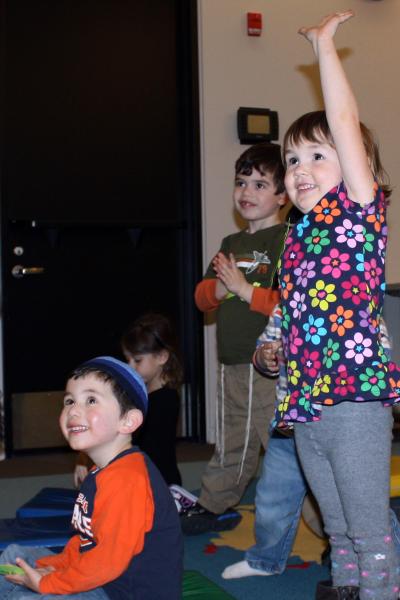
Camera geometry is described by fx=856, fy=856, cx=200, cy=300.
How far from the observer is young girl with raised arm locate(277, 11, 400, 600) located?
197cm

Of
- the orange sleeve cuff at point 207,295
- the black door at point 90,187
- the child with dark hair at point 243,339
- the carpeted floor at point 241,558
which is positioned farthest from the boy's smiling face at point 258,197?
the black door at point 90,187

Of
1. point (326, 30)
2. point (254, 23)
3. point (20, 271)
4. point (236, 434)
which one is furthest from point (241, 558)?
point (254, 23)

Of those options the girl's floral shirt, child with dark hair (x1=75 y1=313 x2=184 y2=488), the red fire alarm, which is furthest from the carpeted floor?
the red fire alarm

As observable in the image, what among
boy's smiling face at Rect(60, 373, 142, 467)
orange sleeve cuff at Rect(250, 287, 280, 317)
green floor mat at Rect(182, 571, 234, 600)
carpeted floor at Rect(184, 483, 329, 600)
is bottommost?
carpeted floor at Rect(184, 483, 329, 600)

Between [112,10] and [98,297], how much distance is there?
1841mm

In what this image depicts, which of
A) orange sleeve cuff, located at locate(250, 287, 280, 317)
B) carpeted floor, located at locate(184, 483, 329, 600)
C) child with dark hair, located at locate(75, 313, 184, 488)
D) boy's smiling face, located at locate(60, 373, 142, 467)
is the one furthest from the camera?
child with dark hair, located at locate(75, 313, 184, 488)

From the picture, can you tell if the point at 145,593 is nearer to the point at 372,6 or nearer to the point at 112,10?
the point at 112,10

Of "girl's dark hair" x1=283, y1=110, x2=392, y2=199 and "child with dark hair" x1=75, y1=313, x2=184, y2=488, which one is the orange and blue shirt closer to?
"girl's dark hair" x1=283, y1=110, x2=392, y2=199

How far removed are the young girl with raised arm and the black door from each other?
339cm

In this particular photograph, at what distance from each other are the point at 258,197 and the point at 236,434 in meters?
0.91

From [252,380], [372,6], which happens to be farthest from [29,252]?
[372,6]

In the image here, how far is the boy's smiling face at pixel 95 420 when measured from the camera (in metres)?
2.04

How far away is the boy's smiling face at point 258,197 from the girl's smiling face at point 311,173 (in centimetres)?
111

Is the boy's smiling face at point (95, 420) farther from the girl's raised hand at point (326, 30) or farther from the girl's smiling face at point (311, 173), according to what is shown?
the girl's raised hand at point (326, 30)
